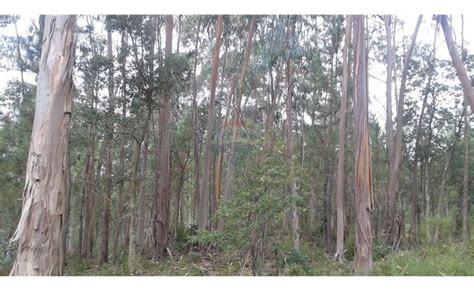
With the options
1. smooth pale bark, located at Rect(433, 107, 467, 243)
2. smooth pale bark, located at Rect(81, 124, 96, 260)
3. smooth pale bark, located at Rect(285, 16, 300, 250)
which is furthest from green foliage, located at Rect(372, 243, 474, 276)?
smooth pale bark, located at Rect(81, 124, 96, 260)

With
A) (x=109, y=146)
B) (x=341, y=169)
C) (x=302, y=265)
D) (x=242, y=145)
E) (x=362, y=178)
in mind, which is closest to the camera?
(x=362, y=178)

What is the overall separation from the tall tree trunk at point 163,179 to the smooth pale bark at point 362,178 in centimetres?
288

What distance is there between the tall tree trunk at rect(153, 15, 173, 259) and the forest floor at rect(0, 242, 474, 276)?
1.09 feet

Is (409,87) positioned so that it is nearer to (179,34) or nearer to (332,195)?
(332,195)

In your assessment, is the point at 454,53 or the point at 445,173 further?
the point at 445,173

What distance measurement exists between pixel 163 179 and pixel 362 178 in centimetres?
361

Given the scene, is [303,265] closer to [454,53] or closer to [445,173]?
[454,53]

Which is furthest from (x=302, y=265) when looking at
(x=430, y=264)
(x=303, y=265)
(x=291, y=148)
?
(x=291, y=148)

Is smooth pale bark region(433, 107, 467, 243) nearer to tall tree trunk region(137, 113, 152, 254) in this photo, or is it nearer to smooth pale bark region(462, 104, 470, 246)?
smooth pale bark region(462, 104, 470, 246)

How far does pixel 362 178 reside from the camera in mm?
4066

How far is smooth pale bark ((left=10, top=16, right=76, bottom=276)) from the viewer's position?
2375mm
